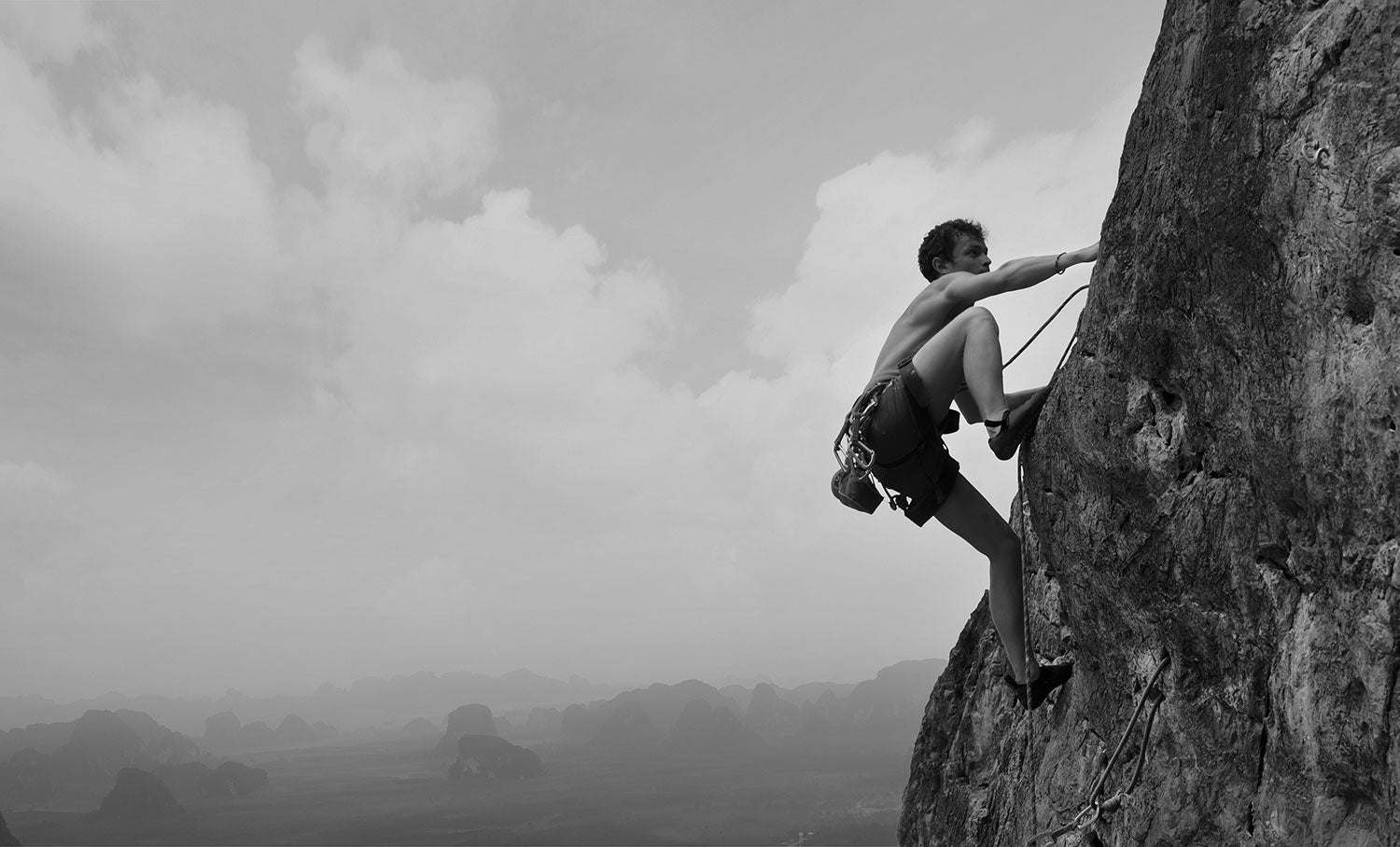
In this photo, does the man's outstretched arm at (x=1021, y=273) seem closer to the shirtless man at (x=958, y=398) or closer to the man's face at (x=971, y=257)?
the shirtless man at (x=958, y=398)

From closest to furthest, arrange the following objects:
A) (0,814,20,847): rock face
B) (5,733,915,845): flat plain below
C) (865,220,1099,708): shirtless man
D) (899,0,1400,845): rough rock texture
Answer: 1. (899,0,1400,845): rough rock texture
2. (865,220,1099,708): shirtless man
3. (0,814,20,847): rock face
4. (5,733,915,845): flat plain below

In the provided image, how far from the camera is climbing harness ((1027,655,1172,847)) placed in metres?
5.30

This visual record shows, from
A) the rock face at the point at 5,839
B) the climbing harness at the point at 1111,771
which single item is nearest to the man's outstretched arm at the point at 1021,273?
the climbing harness at the point at 1111,771

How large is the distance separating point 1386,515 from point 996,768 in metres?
5.69

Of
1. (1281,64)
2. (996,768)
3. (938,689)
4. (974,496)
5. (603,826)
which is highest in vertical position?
(1281,64)

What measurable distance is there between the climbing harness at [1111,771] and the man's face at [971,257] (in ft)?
10.9

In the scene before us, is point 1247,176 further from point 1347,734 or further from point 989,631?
point 989,631

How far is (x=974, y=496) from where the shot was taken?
6555 millimetres

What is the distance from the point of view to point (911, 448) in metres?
6.20

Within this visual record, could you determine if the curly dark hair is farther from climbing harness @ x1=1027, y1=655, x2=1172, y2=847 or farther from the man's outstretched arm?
climbing harness @ x1=1027, y1=655, x2=1172, y2=847

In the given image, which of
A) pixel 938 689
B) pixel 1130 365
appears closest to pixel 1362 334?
pixel 1130 365

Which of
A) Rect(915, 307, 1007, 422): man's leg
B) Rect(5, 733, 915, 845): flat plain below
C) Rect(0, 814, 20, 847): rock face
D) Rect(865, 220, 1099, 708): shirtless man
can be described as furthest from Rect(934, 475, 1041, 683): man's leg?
Rect(0, 814, 20, 847): rock face

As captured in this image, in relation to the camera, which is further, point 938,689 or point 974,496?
point 938,689

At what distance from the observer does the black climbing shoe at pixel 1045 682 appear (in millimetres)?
6656
